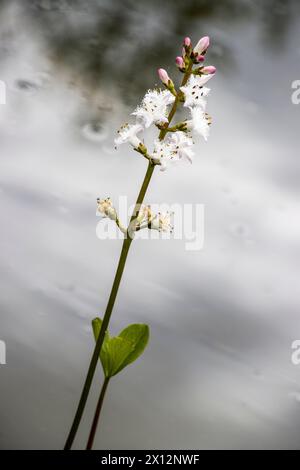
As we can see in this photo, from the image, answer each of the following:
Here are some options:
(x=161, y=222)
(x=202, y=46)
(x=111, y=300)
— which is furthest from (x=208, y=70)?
(x=111, y=300)

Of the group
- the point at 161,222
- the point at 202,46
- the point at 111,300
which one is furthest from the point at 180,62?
the point at 111,300

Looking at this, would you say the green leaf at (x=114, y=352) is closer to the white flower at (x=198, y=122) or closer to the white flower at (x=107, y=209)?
the white flower at (x=107, y=209)

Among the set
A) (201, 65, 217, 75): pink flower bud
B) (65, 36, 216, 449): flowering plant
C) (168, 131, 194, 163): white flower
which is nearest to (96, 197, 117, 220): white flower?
(65, 36, 216, 449): flowering plant

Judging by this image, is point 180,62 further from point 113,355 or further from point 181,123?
point 113,355

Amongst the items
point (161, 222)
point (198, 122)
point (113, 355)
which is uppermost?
point (198, 122)

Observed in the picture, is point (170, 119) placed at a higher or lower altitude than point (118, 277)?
higher

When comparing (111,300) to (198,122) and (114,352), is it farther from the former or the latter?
(198,122)

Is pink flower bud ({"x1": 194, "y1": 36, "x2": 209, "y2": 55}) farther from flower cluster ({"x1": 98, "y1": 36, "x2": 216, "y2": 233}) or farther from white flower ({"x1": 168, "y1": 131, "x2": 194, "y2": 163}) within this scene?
white flower ({"x1": 168, "y1": 131, "x2": 194, "y2": 163})
